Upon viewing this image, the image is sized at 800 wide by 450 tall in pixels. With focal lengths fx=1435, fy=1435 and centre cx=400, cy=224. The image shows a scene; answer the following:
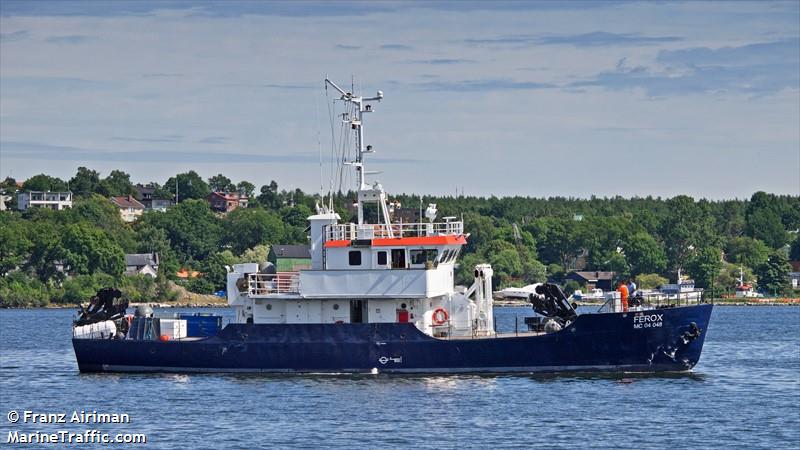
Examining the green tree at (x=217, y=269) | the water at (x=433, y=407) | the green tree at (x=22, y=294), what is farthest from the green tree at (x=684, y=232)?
the water at (x=433, y=407)

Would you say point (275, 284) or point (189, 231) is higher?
point (189, 231)

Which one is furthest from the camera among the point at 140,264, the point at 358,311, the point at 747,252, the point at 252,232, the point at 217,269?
the point at 252,232

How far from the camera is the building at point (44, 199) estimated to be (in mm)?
182750

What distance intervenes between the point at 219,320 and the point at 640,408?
52.1 feet

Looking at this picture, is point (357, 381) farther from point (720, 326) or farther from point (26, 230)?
point (26, 230)

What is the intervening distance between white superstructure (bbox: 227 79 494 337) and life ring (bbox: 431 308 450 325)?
32mm

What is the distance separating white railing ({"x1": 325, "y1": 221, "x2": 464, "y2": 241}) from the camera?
45.3 m

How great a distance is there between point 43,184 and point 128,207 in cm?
1196

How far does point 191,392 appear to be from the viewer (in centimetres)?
4281

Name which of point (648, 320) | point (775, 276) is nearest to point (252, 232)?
point (775, 276)

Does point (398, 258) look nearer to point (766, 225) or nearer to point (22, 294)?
point (22, 294)

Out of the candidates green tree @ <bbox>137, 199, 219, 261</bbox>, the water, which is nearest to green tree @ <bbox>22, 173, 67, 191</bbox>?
green tree @ <bbox>137, 199, 219, 261</bbox>

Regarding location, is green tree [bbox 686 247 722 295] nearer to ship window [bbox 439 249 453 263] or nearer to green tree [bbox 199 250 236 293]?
green tree [bbox 199 250 236 293]

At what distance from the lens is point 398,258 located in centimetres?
4519
